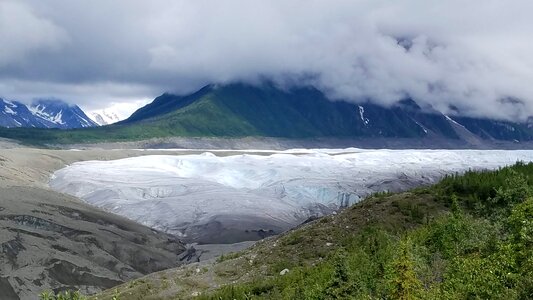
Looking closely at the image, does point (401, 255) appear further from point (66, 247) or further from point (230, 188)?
point (230, 188)

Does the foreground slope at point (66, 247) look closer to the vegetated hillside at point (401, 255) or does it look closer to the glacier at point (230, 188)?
the glacier at point (230, 188)

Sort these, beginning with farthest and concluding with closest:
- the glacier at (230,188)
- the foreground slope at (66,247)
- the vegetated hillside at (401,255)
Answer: the glacier at (230,188) < the foreground slope at (66,247) < the vegetated hillside at (401,255)

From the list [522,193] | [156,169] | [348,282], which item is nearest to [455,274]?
[348,282]

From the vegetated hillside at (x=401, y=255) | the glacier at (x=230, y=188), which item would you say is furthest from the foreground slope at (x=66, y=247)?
the vegetated hillside at (x=401, y=255)

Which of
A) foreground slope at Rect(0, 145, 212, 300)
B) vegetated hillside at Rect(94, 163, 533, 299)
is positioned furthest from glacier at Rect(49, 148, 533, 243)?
vegetated hillside at Rect(94, 163, 533, 299)

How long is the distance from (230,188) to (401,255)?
117 m

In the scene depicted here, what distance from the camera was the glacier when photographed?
340 ft

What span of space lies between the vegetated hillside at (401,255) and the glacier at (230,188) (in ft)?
184

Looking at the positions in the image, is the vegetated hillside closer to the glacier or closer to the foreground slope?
the foreground slope

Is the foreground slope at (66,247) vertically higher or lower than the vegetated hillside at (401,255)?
lower

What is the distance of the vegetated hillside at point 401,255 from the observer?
640 inches

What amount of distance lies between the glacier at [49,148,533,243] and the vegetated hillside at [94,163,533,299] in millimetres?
55955

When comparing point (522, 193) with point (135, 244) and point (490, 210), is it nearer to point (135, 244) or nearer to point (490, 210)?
point (490, 210)

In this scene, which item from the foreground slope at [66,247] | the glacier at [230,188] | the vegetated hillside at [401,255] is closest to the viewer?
the vegetated hillside at [401,255]
